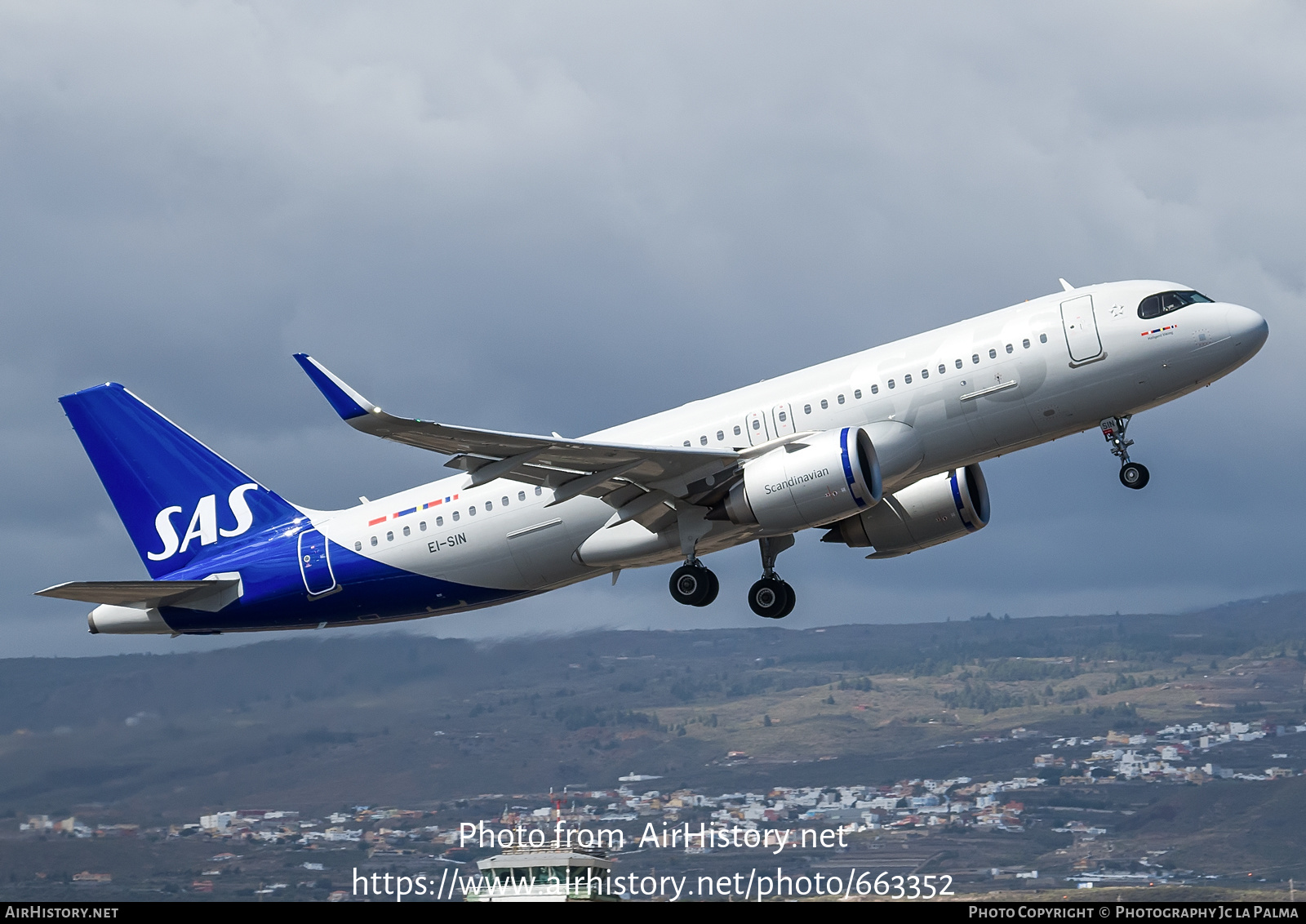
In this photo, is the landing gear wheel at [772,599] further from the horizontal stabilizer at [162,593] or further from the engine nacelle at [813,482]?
the horizontal stabilizer at [162,593]

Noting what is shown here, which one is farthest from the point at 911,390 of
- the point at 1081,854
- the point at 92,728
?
the point at 1081,854

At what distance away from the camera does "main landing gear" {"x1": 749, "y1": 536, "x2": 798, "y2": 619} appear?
37.6 m

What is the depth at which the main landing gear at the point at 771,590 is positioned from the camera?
37.6 m

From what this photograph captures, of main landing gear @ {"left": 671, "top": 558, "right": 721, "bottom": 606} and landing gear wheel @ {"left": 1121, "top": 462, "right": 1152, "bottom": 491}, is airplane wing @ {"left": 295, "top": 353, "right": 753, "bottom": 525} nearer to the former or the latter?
main landing gear @ {"left": 671, "top": 558, "right": 721, "bottom": 606}

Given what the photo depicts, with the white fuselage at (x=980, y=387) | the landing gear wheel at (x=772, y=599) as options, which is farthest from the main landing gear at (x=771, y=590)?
the white fuselage at (x=980, y=387)

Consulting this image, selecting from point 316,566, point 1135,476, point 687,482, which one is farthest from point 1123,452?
point 316,566

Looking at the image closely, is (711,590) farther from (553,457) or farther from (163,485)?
(163,485)

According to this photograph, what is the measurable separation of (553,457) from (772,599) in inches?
320

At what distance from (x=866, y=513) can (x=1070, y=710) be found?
85810 millimetres

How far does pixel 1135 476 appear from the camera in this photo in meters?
34.4

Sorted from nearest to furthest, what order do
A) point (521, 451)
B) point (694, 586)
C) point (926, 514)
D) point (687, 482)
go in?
point (521, 451) < point (687, 482) < point (694, 586) < point (926, 514)

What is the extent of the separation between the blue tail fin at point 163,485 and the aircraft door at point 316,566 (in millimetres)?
1591

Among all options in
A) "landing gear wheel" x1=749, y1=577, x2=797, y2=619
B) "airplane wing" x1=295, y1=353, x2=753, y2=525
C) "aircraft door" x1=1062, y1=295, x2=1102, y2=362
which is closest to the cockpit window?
"aircraft door" x1=1062, y1=295, x2=1102, y2=362

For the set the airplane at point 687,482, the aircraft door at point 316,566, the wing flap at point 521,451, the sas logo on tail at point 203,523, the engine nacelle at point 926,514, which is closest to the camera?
the wing flap at point 521,451
